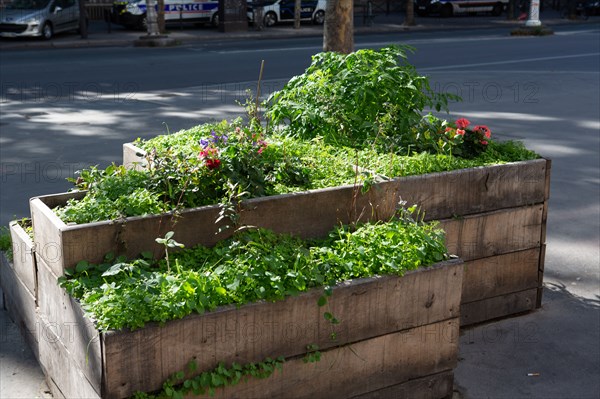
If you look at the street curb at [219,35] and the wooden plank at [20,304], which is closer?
the wooden plank at [20,304]

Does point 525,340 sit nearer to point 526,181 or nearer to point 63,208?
point 526,181

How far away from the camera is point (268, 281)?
14.0 feet

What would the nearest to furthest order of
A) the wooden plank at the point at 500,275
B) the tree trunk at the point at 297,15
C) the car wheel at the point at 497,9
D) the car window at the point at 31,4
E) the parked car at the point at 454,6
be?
the wooden plank at the point at 500,275 < the car window at the point at 31,4 < the tree trunk at the point at 297,15 < the parked car at the point at 454,6 < the car wheel at the point at 497,9

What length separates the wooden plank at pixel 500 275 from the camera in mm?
5805

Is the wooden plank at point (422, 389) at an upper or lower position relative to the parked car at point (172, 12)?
lower

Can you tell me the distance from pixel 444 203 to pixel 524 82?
13.4 m

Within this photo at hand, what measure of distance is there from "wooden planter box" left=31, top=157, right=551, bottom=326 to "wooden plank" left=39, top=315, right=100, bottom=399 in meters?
0.39

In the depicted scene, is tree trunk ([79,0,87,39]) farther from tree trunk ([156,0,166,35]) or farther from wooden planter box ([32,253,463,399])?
wooden planter box ([32,253,463,399])

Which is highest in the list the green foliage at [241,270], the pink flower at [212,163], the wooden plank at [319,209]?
the pink flower at [212,163]

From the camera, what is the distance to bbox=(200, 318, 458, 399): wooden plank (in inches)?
168

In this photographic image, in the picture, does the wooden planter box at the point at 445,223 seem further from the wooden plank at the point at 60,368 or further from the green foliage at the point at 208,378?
the green foliage at the point at 208,378

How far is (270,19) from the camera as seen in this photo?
113 feet

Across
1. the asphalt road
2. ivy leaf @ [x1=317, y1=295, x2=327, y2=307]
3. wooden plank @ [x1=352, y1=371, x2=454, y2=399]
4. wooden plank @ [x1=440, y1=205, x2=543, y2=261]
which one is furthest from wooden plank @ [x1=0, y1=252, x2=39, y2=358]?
wooden plank @ [x1=440, y1=205, x2=543, y2=261]

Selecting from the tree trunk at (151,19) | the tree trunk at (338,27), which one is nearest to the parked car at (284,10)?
the tree trunk at (151,19)
